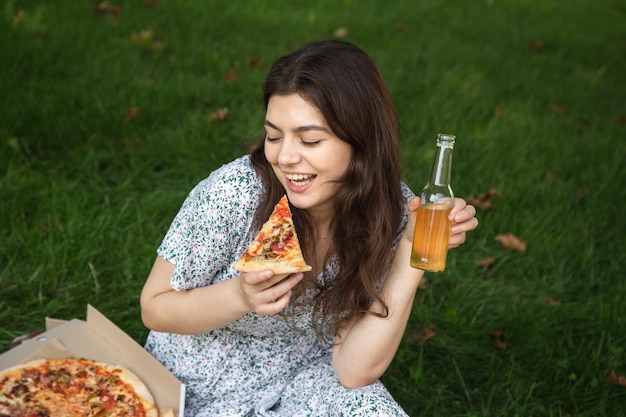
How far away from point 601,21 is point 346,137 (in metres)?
8.55

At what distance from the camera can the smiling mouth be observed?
8.90ft

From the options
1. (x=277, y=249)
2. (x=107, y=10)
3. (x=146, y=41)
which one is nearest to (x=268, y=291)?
(x=277, y=249)

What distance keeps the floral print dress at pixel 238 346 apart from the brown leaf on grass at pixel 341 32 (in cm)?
470

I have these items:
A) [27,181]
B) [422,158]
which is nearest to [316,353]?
[27,181]

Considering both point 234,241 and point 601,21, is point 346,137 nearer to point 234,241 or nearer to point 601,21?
point 234,241

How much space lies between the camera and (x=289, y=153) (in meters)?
2.65

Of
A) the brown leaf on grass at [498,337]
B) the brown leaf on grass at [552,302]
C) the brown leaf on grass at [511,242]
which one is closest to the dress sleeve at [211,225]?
the brown leaf on grass at [498,337]

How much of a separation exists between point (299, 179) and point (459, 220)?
56 centimetres

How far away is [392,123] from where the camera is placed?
2.85 meters

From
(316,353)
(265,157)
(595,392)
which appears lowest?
(595,392)

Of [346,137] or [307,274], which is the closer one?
[346,137]

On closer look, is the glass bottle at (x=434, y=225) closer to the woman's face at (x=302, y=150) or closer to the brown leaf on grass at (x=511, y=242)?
the woman's face at (x=302, y=150)

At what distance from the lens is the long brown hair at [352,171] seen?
2697 millimetres

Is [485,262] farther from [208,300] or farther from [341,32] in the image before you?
[341,32]
